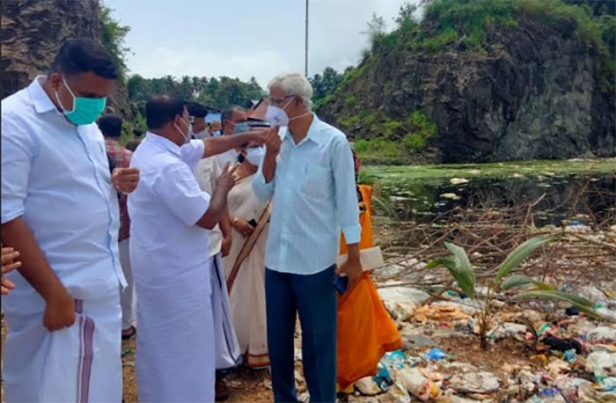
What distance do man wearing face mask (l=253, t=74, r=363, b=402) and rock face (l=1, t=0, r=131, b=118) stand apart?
10888 millimetres

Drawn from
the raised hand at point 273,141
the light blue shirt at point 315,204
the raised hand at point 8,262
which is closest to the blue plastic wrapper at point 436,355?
the light blue shirt at point 315,204

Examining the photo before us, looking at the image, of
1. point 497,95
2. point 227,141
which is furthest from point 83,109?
point 497,95

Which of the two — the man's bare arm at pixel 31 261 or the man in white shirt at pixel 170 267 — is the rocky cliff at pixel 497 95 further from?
the man's bare arm at pixel 31 261

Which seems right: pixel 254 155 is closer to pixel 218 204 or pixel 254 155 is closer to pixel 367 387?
pixel 218 204

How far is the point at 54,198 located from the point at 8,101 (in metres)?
0.30

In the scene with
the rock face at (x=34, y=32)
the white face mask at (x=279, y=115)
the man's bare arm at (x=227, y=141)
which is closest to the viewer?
the white face mask at (x=279, y=115)

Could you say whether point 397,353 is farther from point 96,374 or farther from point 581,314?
point 96,374

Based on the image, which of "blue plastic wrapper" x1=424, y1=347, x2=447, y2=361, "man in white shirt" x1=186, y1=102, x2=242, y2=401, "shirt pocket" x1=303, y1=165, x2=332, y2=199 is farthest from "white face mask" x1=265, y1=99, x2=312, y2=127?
"blue plastic wrapper" x1=424, y1=347, x2=447, y2=361

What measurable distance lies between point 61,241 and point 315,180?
38.9 inches

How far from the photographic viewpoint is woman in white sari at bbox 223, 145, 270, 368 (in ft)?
9.70

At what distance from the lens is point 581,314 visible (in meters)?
4.05

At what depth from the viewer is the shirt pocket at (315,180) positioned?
7.44 feet

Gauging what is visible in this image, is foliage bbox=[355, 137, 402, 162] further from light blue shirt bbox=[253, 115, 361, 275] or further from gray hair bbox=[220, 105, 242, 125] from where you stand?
light blue shirt bbox=[253, 115, 361, 275]

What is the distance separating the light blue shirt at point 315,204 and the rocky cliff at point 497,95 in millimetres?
27945
